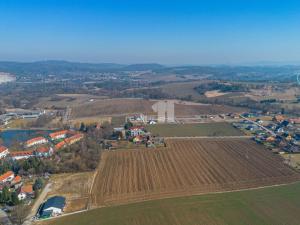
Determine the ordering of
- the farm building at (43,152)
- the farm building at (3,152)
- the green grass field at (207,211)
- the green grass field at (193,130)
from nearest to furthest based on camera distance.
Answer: the green grass field at (207,211), the farm building at (43,152), the farm building at (3,152), the green grass field at (193,130)

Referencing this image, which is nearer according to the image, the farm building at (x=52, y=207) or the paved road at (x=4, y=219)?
the paved road at (x=4, y=219)

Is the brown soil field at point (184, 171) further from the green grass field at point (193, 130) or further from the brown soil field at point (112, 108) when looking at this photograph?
the brown soil field at point (112, 108)

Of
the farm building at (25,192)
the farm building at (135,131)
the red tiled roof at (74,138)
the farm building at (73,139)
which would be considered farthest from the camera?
the farm building at (135,131)

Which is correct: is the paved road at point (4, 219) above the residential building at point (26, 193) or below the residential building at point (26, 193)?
below

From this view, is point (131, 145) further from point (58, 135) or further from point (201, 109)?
point (201, 109)

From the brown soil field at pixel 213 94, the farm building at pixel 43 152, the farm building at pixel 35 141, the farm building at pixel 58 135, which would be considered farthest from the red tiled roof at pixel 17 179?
the brown soil field at pixel 213 94

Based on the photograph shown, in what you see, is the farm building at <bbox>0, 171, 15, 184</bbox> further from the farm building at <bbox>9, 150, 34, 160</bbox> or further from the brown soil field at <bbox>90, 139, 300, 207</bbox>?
the brown soil field at <bbox>90, 139, 300, 207</bbox>

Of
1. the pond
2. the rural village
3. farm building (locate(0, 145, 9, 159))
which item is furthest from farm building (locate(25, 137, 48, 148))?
farm building (locate(0, 145, 9, 159))
